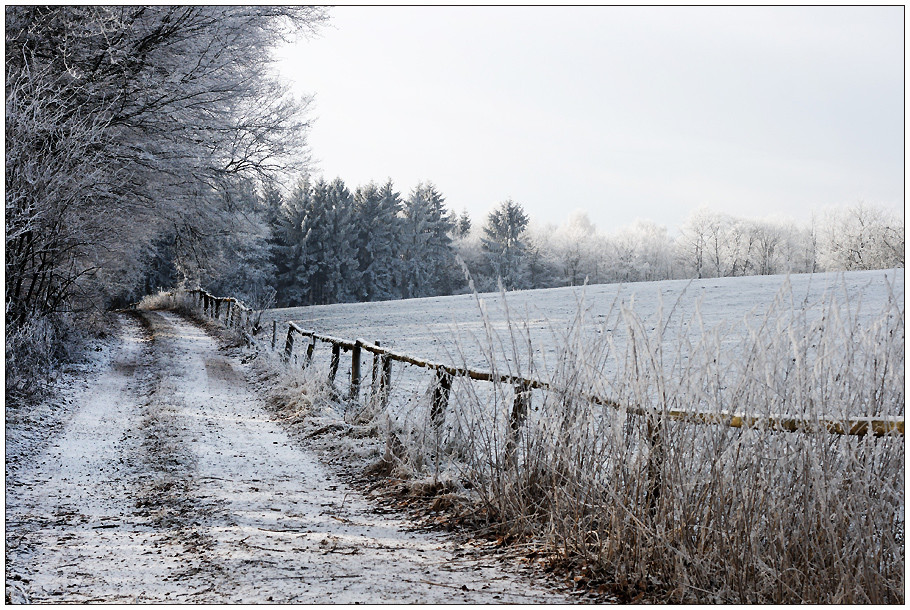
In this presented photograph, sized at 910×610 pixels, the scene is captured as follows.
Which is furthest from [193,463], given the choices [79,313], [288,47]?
[79,313]

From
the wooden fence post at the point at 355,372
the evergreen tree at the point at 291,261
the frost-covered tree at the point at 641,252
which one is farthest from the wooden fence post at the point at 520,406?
the evergreen tree at the point at 291,261

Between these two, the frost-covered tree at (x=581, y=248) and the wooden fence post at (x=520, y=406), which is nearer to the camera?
the wooden fence post at (x=520, y=406)

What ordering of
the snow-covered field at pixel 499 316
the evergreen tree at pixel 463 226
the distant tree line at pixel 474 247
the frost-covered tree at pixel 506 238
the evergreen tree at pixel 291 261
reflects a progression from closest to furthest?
the distant tree line at pixel 474 247 → the frost-covered tree at pixel 506 238 → the snow-covered field at pixel 499 316 → the evergreen tree at pixel 463 226 → the evergreen tree at pixel 291 261

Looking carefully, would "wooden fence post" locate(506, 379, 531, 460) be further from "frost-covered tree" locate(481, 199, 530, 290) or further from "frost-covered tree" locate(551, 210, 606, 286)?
"frost-covered tree" locate(481, 199, 530, 290)

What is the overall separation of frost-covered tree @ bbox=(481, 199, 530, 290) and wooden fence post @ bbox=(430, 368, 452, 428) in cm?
243

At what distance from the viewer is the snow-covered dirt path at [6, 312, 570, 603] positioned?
305 cm

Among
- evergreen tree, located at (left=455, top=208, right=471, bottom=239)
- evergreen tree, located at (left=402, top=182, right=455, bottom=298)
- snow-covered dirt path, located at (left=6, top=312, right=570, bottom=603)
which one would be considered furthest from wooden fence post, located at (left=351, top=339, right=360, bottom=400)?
evergreen tree, located at (left=402, top=182, right=455, bottom=298)

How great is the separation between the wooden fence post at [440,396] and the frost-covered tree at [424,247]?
45.0ft

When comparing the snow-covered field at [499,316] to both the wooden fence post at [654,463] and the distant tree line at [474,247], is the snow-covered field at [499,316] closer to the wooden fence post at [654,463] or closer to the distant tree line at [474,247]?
the distant tree line at [474,247]

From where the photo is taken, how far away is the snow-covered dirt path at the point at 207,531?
10.0ft

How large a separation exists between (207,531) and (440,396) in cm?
206

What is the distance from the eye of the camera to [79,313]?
12.2 metres

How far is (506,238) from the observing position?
1176 centimetres

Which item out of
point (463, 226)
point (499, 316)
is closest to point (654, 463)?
point (463, 226)
